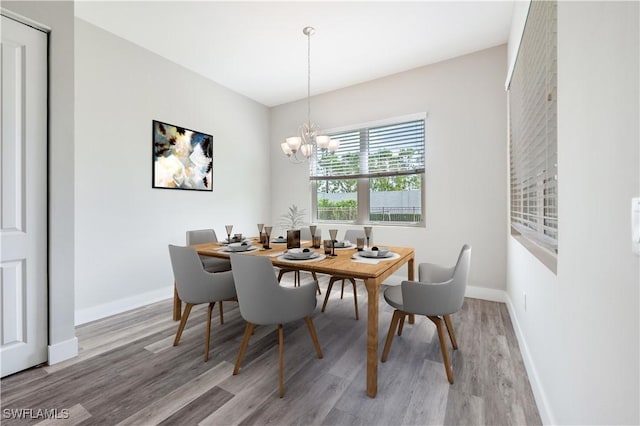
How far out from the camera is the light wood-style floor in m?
1.43

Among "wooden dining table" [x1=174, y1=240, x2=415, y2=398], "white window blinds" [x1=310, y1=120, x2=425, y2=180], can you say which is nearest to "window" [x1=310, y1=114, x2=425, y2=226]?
"white window blinds" [x1=310, y1=120, x2=425, y2=180]

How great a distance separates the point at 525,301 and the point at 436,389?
0.99m

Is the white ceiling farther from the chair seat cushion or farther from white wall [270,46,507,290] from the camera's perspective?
the chair seat cushion

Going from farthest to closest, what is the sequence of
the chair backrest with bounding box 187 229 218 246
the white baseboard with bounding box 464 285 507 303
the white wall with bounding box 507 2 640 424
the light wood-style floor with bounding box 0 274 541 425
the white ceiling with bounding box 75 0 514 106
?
1. the white baseboard with bounding box 464 285 507 303
2. the chair backrest with bounding box 187 229 218 246
3. the white ceiling with bounding box 75 0 514 106
4. the light wood-style floor with bounding box 0 274 541 425
5. the white wall with bounding box 507 2 640 424

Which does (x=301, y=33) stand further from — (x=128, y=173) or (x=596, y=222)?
(x=596, y=222)

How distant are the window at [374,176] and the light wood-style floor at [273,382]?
5.93ft

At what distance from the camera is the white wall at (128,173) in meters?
2.66

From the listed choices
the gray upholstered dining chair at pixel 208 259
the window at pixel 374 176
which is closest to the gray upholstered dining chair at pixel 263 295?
the gray upholstered dining chair at pixel 208 259

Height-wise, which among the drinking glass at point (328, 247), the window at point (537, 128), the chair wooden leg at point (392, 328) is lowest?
the chair wooden leg at point (392, 328)

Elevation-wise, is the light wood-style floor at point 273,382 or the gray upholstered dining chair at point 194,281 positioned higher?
the gray upholstered dining chair at point 194,281

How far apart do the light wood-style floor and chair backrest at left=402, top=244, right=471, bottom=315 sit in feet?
1.45

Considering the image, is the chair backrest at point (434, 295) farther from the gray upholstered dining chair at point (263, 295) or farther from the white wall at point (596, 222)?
the gray upholstered dining chair at point (263, 295)

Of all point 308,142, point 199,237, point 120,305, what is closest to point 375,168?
point 308,142

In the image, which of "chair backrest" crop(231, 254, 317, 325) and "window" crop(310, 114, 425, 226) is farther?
"window" crop(310, 114, 425, 226)
